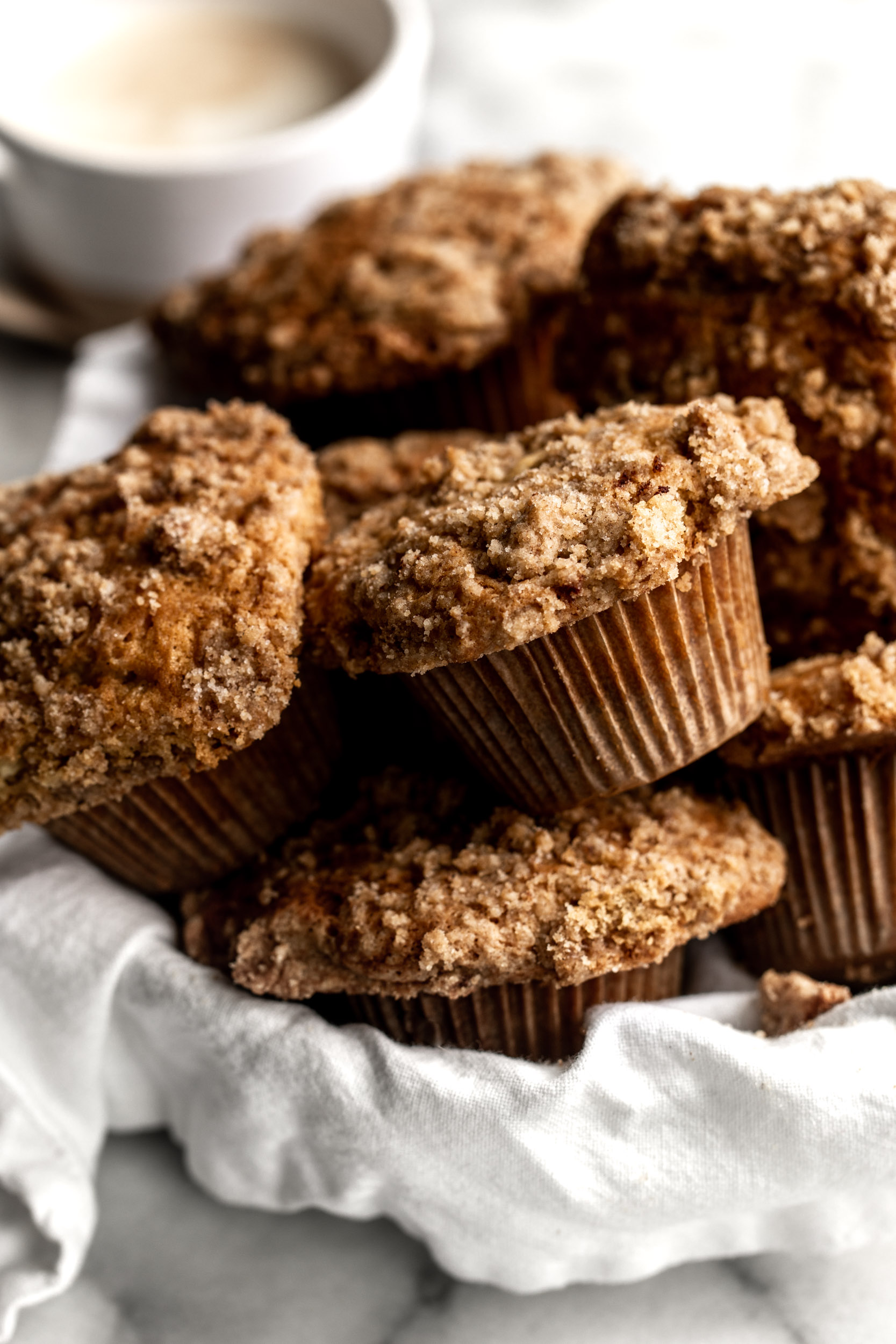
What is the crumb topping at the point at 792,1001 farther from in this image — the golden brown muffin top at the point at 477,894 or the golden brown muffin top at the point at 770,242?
the golden brown muffin top at the point at 770,242

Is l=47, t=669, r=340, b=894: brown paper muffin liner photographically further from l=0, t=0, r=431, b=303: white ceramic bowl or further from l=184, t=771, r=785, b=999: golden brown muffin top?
l=0, t=0, r=431, b=303: white ceramic bowl

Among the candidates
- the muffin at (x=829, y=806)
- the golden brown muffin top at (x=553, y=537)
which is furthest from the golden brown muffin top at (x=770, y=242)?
the muffin at (x=829, y=806)

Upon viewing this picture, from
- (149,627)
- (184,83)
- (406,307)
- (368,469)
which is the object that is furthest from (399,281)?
(184,83)

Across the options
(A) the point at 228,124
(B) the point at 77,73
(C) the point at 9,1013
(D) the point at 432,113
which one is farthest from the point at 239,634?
(D) the point at 432,113

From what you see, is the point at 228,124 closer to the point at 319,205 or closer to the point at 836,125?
the point at 319,205

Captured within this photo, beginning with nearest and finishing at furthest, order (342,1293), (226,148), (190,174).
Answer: (342,1293)
(190,174)
(226,148)

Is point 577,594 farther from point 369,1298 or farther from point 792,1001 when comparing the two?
point 369,1298

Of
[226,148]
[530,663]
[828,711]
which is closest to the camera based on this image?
[530,663]
